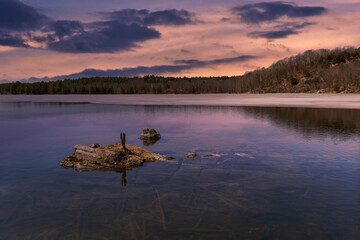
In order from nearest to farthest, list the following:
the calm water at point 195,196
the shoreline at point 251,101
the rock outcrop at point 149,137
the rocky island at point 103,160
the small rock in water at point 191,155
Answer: the calm water at point 195,196 → the rocky island at point 103,160 → the small rock in water at point 191,155 → the rock outcrop at point 149,137 → the shoreline at point 251,101

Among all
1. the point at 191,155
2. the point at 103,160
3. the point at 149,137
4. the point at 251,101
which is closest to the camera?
the point at 103,160

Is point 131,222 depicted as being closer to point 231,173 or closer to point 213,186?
point 213,186

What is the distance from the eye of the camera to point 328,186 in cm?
1063

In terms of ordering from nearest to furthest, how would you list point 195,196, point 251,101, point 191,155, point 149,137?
point 195,196, point 191,155, point 149,137, point 251,101

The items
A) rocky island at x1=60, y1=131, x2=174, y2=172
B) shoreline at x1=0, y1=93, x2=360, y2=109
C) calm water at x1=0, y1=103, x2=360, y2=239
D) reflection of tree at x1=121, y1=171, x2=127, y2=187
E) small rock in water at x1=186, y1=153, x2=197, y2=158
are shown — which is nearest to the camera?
calm water at x1=0, y1=103, x2=360, y2=239

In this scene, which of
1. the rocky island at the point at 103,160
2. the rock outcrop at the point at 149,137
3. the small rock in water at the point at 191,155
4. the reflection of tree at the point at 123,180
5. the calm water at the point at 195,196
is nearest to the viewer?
the calm water at the point at 195,196

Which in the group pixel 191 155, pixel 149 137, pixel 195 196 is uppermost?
pixel 149 137

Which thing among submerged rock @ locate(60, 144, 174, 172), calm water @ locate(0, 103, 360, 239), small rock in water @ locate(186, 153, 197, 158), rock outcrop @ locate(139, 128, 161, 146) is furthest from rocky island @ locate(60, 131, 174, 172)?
rock outcrop @ locate(139, 128, 161, 146)

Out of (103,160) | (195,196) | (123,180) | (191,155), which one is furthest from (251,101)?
(195,196)

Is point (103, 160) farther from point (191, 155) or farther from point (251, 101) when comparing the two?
point (251, 101)

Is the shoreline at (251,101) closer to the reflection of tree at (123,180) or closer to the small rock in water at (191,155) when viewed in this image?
the small rock in water at (191,155)

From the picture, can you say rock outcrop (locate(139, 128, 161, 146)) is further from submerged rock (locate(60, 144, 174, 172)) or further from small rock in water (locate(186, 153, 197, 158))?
submerged rock (locate(60, 144, 174, 172))

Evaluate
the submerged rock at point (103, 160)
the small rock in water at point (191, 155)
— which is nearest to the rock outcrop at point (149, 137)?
the small rock in water at point (191, 155)

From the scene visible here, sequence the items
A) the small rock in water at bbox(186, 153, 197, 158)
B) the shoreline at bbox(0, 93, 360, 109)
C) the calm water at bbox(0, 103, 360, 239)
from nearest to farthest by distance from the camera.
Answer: the calm water at bbox(0, 103, 360, 239), the small rock in water at bbox(186, 153, 197, 158), the shoreline at bbox(0, 93, 360, 109)
